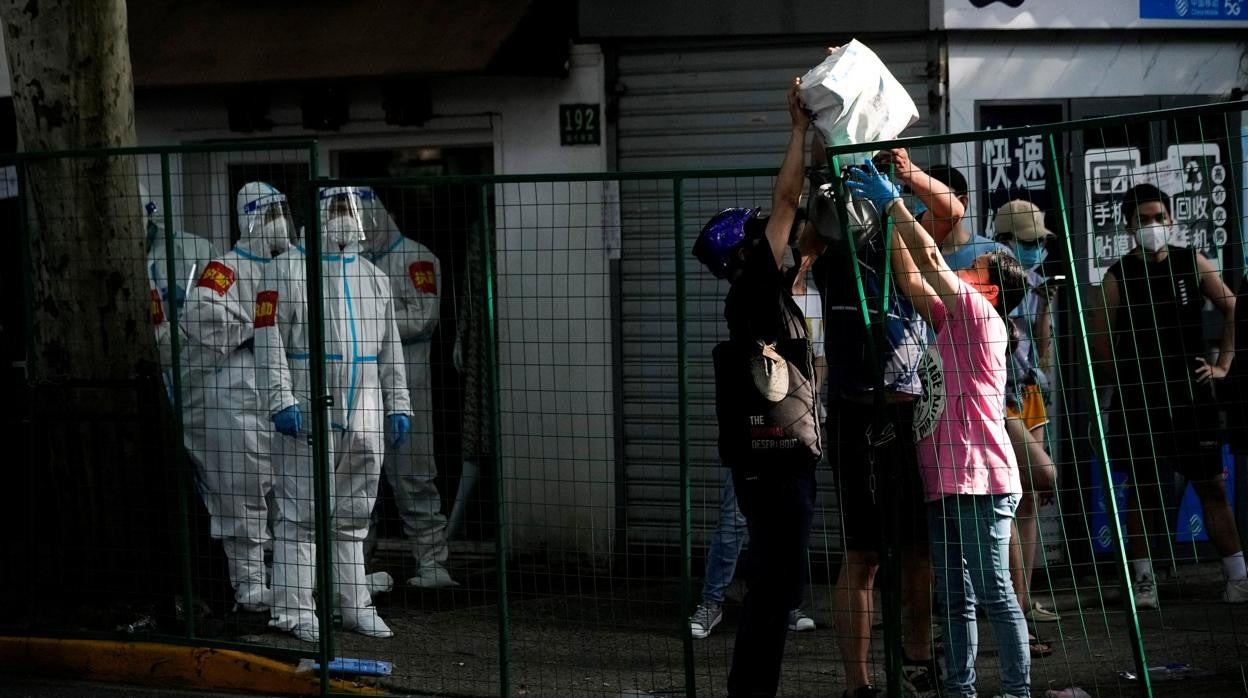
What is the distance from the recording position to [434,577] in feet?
20.5

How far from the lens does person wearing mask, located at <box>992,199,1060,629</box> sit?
5.62 m

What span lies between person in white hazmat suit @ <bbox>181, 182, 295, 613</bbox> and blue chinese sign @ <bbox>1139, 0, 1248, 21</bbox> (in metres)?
4.81

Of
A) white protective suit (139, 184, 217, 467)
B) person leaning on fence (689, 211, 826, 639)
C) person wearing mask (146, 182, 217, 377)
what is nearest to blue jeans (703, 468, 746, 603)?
person leaning on fence (689, 211, 826, 639)

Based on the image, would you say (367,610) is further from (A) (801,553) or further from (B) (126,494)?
(A) (801,553)

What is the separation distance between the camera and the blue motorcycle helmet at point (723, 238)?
16.7 feet

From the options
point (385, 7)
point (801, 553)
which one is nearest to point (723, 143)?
point (385, 7)

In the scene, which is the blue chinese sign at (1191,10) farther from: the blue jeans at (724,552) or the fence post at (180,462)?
the fence post at (180,462)

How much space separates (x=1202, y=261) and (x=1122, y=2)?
6.80 feet

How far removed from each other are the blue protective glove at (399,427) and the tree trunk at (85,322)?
1.03m

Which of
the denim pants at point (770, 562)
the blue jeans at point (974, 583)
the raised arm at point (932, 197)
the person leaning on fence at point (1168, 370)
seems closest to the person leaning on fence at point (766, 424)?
the denim pants at point (770, 562)

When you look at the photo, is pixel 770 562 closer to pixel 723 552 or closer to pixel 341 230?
pixel 723 552

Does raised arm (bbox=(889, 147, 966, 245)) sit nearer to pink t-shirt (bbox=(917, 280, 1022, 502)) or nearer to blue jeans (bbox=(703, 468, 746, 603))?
pink t-shirt (bbox=(917, 280, 1022, 502))

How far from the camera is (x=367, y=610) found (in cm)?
639

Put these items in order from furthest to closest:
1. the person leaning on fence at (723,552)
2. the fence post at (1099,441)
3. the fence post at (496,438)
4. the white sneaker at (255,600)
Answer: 1. the white sneaker at (255,600)
2. the person leaning on fence at (723,552)
3. the fence post at (496,438)
4. the fence post at (1099,441)
